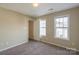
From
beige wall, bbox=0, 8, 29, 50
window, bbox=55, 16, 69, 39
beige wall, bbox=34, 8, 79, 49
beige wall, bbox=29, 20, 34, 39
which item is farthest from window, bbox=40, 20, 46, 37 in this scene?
beige wall, bbox=0, 8, 29, 50

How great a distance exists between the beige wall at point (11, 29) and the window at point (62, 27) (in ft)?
7.30

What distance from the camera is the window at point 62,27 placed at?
407 cm

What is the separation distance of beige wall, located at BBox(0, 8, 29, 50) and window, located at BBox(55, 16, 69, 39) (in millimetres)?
2224

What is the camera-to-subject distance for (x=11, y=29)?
4.09 meters

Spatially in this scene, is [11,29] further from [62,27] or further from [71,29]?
[71,29]

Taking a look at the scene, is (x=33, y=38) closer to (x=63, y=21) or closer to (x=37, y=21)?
(x=37, y=21)

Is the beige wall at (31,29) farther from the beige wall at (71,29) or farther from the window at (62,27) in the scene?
the window at (62,27)

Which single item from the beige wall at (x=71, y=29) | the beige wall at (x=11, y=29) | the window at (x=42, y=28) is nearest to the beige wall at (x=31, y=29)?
the window at (x=42, y=28)

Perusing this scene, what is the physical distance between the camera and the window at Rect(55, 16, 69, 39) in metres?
4.07

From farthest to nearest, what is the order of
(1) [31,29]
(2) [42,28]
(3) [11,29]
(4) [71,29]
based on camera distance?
1. (1) [31,29]
2. (2) [42,28]
3. (3) [11,29]
4. (4) [71,29]

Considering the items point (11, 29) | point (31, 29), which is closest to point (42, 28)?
point (31, 29)

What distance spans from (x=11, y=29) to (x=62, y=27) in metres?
2.76

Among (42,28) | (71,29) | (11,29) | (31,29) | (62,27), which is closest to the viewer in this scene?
(71,29)

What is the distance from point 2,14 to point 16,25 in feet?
3.73
